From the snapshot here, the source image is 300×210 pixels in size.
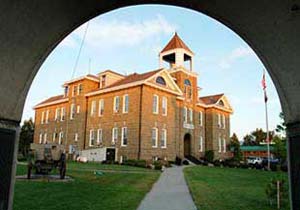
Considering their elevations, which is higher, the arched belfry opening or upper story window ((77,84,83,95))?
upper story window ((77,84,83,95))

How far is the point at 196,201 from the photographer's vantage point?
970 centimetres

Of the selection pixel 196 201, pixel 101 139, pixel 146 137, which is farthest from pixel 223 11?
pixel 101 139

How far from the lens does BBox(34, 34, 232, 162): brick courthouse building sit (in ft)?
102

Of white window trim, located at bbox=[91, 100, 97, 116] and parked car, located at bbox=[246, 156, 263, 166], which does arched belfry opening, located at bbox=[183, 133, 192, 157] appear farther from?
white window trim, located at bbox=[91, 100, 97, 116]

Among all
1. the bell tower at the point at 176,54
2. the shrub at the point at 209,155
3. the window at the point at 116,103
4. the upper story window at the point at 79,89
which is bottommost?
the shrub at the point at 209,155

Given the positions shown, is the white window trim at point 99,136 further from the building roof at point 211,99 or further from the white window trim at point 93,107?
the building roof at point 211,99

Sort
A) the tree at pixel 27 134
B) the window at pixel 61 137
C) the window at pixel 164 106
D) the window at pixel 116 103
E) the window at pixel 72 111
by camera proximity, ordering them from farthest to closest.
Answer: the tree at pixel 27 134
the window at pixel 61 137
the window at pixel 72 111
the window at pixel 164 106
the window at pixel 116 103

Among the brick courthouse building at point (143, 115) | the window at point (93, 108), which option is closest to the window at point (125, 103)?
the brick courthouse building at point (143, 115)

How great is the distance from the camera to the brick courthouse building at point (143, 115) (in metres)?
31.1

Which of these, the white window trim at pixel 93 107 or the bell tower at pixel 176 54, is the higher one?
the bell tower at pixel 176 54

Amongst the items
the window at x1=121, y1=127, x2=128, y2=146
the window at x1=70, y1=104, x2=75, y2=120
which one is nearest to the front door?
the window at x1=121, y1=127, x2=128, y2=146

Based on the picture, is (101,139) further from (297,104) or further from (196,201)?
(297,104)

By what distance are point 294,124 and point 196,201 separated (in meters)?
6.69

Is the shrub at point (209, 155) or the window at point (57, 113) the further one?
the window at point (57, 113)
